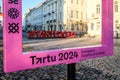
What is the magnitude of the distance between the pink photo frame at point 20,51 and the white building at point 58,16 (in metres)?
0.17

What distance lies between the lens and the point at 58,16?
9.24 ft

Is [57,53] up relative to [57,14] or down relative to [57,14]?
down

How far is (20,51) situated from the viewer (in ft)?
9.14

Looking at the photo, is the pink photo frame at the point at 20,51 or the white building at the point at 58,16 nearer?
the pink photo frame at the point at 20,51

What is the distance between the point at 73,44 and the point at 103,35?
1.66 ft

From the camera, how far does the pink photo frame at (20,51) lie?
2.61 metres

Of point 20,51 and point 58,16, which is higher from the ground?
point 58,16

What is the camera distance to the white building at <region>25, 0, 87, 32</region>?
279 cm

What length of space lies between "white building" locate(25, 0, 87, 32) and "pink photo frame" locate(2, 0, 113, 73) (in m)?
0.17

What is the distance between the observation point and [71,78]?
3.60 m

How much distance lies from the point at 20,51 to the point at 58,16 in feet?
1.94

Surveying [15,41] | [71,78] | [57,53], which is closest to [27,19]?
[15,41]

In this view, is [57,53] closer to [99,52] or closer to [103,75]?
[99,52]

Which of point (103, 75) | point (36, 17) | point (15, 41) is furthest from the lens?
point (103, 75)
